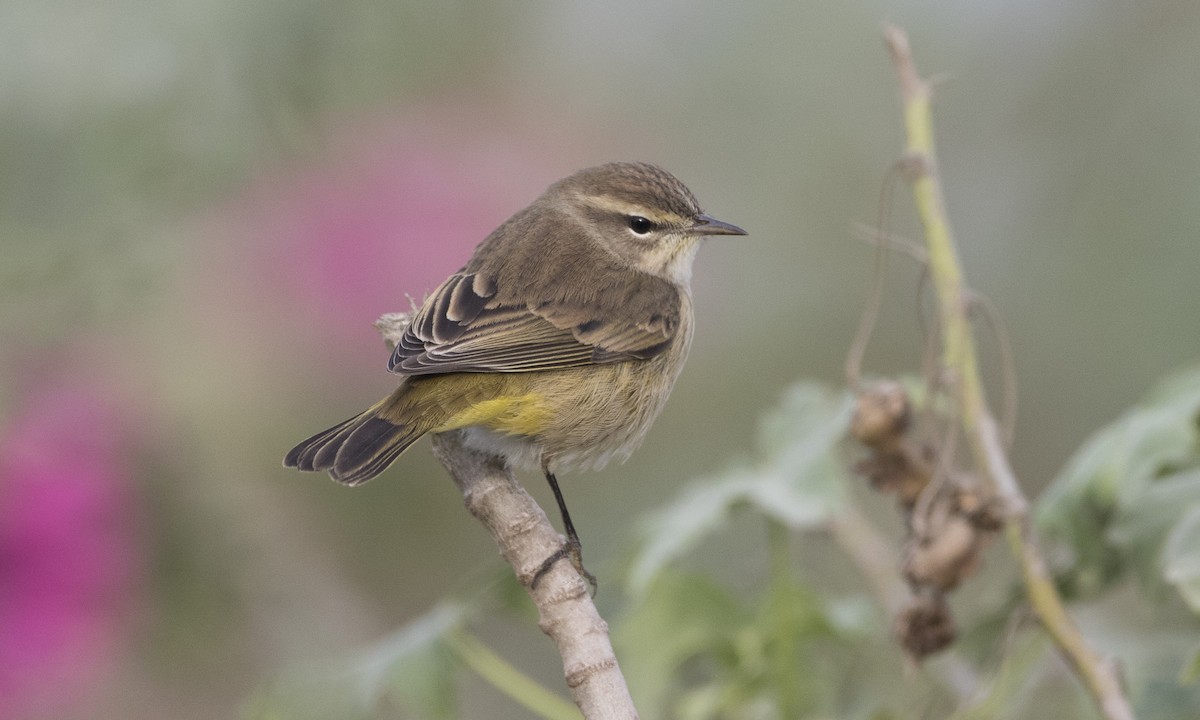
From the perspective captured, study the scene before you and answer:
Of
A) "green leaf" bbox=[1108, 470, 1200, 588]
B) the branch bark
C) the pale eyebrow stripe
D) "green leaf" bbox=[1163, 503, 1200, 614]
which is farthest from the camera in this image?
the pale eyebrow stripe

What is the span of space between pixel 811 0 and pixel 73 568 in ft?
12.6

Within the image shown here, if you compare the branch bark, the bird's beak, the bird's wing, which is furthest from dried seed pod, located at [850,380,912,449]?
the bird's beak

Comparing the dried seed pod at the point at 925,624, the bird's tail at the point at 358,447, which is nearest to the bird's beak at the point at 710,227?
the bird's tail at the point at 358,447

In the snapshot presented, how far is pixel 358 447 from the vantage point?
2.88 m

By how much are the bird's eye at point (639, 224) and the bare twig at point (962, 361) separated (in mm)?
1305

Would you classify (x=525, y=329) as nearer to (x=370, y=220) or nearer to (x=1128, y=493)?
(x=370, y=220)

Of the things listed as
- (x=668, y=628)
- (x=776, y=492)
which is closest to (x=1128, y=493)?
(x=776, y=492)

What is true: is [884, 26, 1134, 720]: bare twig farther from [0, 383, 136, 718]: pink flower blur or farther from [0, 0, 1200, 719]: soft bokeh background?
[0, 383, 136, 718]: pink flower blur

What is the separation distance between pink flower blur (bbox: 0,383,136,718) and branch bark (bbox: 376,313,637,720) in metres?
1.17

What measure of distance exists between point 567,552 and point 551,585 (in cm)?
15

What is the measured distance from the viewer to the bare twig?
2611 mm

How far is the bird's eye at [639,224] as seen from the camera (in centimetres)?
404

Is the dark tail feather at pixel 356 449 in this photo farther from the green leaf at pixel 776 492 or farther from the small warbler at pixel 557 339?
the green leaf at pixel 776 492

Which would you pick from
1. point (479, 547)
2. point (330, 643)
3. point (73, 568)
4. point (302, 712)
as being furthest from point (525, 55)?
point (302, 712)
